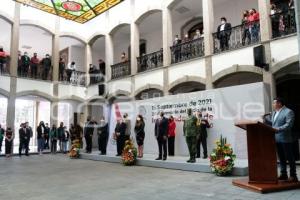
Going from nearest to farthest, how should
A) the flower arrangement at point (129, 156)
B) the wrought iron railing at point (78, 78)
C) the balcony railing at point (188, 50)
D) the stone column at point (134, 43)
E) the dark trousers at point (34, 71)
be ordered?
the flower arrangement at point (129, 156) → the balcony railing at point (188, 50) → the stone column at point (134, 43) → the dark trousers at point (34, 71) → the wrought iron railing at point (78, 78)

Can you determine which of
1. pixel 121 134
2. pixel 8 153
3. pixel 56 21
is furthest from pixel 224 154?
pixel 56 21

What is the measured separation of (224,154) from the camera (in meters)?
7.96

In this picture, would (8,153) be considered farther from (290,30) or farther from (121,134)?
(290,30)

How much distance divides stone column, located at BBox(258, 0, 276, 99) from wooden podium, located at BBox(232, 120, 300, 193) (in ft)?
15.8

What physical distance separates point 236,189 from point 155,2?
1170cm

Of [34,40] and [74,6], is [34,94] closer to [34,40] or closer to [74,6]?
[34,40]

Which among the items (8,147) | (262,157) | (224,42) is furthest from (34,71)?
(262,157)

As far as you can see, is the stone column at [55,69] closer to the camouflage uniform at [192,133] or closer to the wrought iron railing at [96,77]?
the wrought iron railing at [96,77]

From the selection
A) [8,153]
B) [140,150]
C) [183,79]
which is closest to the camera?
[140,150]

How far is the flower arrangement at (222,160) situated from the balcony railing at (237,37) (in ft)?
17.1

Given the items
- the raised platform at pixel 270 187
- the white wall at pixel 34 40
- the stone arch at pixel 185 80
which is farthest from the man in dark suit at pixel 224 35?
the white wall at pixel 34 40

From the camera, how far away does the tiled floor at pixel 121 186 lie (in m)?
5.64

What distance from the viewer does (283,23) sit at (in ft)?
35.2

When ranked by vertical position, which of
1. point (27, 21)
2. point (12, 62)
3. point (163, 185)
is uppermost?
point (27, 21)
